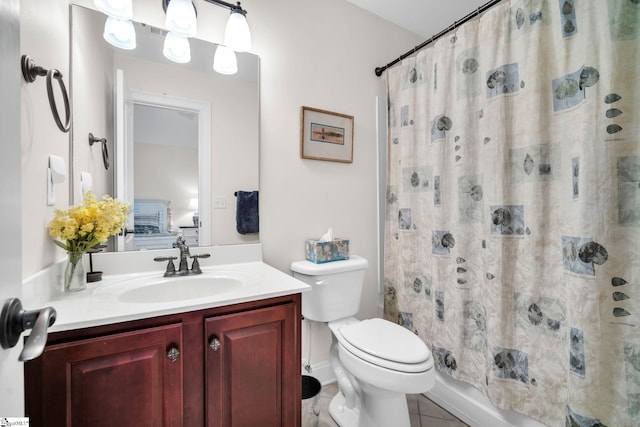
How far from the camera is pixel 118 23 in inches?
48.6

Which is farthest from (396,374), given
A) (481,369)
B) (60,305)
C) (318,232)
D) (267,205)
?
(60,305)

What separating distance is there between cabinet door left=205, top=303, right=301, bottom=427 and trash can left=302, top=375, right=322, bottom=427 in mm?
397

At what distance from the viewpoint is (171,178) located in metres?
1.39

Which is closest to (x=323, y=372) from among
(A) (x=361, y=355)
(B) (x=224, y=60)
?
(A) (x=361, y=355)

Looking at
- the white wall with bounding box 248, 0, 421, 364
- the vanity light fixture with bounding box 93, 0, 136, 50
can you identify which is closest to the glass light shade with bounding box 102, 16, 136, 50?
the vanity light fixture with bounding box 93, 0, 136, 50

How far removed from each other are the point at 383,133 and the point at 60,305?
6.24ft

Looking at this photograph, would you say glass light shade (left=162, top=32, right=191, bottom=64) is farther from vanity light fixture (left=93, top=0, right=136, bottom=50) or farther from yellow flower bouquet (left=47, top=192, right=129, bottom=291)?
yellow flower bouquet (left=47, top=192, right=129, bottom=291)

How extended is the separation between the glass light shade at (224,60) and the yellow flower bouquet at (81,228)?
865 millimetres

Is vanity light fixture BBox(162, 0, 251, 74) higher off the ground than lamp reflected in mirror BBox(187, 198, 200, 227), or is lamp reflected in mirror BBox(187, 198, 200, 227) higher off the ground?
vanity light fixture BBox(162, 0, 251, 74)

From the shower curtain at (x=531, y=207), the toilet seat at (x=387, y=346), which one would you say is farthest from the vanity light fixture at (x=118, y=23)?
the toilet seat at (x=387, y=346)

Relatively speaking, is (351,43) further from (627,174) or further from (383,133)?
(627,174)

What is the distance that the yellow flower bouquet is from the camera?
939 mm

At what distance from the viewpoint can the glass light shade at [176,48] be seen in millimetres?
1339

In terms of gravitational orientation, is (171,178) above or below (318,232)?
above
